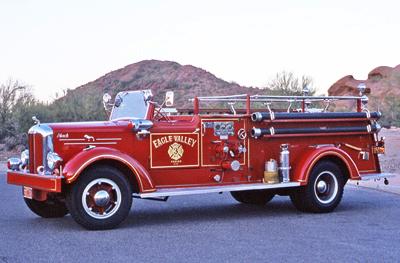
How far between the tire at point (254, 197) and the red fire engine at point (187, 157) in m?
0.02

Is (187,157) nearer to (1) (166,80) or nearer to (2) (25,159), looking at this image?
(2) (25,159)

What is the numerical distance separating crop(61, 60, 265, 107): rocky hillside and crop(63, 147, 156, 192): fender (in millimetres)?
51161

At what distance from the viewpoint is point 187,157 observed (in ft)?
42.7

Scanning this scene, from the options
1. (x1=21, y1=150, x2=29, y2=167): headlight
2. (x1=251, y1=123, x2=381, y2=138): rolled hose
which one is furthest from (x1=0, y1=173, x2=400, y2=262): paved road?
(x1=251, y1=123, x2=381, y2=138): rolled hose

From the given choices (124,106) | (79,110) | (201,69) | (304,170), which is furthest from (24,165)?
(201,69)

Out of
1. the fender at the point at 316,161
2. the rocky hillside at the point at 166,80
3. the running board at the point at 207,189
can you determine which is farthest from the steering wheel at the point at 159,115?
the rocky hillside at the point at 166,80

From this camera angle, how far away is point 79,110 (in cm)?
3831

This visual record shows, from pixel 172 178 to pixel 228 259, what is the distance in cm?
361

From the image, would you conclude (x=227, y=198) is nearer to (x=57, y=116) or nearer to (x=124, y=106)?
(x=124, y=106)

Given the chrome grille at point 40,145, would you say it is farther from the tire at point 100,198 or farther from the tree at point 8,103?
the tree at point 8,103

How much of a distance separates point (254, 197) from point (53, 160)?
4680mm

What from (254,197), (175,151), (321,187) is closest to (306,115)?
(321,187)

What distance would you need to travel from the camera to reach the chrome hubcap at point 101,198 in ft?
39.1

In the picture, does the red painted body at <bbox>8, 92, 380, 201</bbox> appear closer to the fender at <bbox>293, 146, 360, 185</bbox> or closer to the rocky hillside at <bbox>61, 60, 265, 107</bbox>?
the fender at <bbox>293, 146, 360, 185</bbox>
